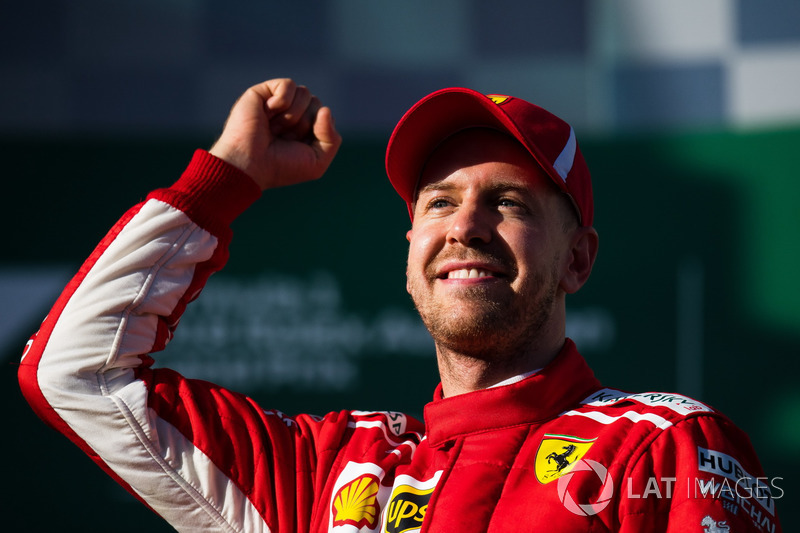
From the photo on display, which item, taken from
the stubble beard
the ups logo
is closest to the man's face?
the stubble beard

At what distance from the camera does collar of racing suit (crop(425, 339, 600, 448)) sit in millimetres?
1200

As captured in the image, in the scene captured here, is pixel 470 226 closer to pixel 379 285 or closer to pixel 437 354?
pixel 437 354

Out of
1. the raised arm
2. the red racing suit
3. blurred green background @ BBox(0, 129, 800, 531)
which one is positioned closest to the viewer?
the red racing suit

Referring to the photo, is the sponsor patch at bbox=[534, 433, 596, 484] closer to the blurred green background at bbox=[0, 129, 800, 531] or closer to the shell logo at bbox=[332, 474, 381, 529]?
the shell logo at bbox=[332, 474, 381, 529]

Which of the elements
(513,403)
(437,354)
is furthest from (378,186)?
(513,403)

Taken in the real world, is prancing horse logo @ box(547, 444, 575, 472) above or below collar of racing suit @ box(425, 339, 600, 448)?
below

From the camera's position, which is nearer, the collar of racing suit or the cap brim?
the collar of racing suit

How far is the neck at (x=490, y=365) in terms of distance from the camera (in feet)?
4.24

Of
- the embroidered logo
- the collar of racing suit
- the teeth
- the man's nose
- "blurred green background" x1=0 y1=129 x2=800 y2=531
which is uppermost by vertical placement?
the man's nose

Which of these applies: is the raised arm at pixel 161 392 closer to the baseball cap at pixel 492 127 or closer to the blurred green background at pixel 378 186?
the baseball cap at pixel 492 127

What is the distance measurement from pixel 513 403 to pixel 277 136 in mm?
686

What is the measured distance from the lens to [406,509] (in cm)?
117

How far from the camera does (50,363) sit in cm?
129

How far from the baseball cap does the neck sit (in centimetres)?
24
